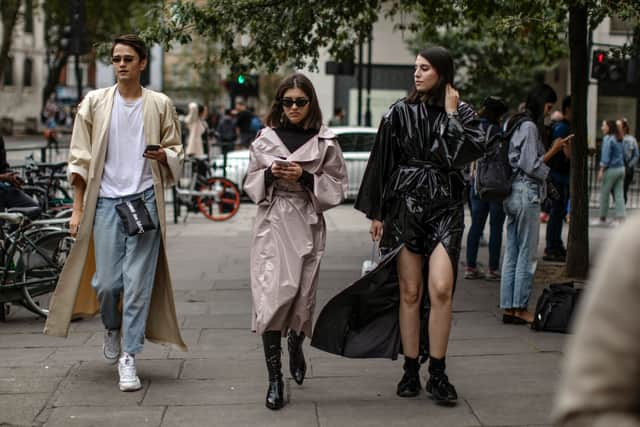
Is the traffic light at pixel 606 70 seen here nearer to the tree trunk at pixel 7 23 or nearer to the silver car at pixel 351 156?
the silver car at pixel 351 156

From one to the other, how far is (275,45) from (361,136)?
8848 mm

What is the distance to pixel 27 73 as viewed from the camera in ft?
209

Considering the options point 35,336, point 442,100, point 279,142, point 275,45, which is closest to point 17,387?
point 35,336

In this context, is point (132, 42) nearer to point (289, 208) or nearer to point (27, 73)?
point (289, 208)

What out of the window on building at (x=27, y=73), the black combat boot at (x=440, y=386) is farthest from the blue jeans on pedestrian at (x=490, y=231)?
the window on building at (x=27, y=73)

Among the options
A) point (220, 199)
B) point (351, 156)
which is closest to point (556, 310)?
point (220, 199)

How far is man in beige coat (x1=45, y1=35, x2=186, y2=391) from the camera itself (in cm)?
557

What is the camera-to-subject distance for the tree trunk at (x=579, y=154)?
959 centimetres

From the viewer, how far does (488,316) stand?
7988 mm

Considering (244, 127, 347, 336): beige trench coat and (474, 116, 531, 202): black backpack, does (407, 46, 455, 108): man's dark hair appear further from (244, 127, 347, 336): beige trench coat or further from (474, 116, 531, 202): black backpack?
(474, 116, 531, 202): black backpack

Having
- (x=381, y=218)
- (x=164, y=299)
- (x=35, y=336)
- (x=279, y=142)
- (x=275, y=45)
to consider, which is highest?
(x=275, y=45)

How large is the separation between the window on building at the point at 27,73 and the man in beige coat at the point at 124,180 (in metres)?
60.4

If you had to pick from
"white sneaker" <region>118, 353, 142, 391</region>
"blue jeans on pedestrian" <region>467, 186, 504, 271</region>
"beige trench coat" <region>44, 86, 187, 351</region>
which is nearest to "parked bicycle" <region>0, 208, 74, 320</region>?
"beige trench coat" <region>44, 86, 187, 351</region>

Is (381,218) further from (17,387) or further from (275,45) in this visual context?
(275,45)
